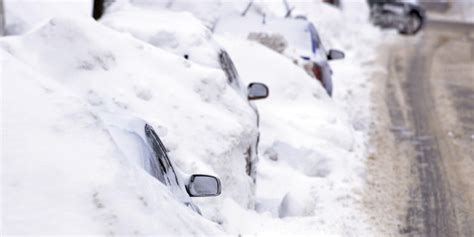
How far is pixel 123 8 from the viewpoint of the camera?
13523 millimetres

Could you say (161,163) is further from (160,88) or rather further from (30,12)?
(30,12)

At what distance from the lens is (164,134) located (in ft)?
22.4

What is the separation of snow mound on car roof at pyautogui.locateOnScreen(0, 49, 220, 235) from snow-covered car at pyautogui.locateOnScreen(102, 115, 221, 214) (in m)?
0.45

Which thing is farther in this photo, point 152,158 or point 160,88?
point 160,88


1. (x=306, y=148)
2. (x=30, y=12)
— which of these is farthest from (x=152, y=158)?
(x=30, y=12)

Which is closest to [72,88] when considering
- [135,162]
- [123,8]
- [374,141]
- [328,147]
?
[135,162]

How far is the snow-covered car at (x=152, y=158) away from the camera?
176 inches

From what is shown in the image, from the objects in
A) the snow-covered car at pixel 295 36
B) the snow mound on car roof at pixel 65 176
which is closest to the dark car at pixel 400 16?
the snow-covered car at pixel 295 36

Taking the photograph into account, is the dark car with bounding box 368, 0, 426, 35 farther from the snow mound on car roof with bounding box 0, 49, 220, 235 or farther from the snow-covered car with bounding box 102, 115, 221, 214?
the snow mound on car roof with bounding box 0, 49, 220, 235

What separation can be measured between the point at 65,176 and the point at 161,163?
1.36 m

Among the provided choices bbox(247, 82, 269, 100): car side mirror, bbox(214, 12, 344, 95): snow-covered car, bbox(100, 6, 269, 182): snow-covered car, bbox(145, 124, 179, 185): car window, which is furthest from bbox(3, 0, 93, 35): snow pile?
bbox(145, 124, 179, 185): car window

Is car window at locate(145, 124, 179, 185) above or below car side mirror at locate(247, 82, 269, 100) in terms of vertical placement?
above

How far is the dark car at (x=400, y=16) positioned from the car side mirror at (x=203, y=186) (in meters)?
23.3

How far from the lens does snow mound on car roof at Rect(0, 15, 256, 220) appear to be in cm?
664
